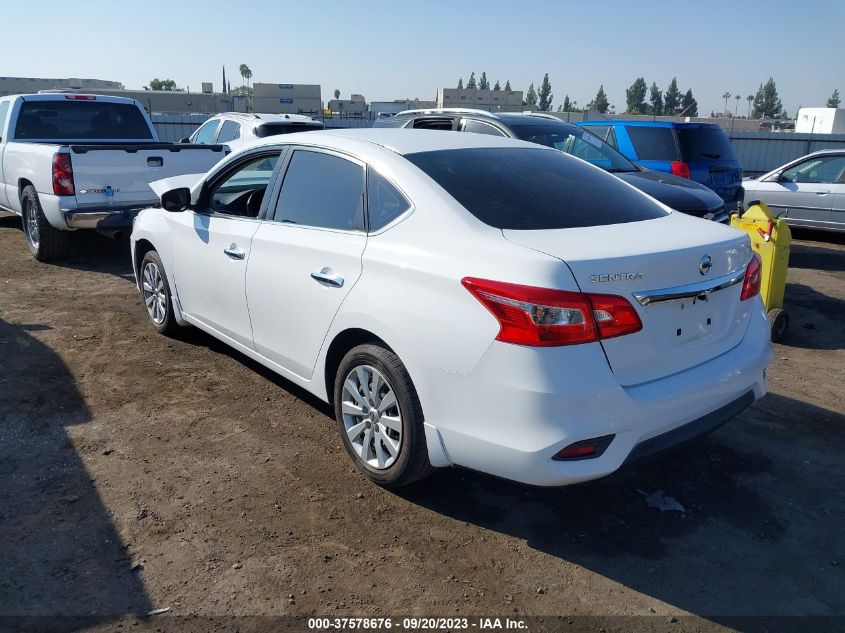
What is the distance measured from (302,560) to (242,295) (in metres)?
1.94

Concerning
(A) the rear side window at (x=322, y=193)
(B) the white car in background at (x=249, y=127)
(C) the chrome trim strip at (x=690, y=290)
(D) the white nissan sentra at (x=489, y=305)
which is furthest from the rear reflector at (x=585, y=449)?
(B) the white car in background at (x=249, y=127)

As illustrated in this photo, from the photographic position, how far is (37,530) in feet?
11.0

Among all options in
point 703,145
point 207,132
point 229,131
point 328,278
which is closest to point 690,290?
point 328,278

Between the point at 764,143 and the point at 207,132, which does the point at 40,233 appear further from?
the point at 764,143

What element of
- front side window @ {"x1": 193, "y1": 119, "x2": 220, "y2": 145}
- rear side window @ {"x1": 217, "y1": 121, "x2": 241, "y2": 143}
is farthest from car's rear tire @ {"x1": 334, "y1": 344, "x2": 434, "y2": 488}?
front side window @ {"x1": 193, "y1": 119, "x2": 220, "y2": 145}

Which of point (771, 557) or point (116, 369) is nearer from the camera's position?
point (771, 557)

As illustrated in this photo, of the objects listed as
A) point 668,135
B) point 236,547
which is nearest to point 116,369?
point 236,547

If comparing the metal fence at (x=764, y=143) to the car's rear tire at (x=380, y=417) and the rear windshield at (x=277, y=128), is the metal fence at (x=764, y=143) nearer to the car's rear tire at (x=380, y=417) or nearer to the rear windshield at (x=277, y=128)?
the rear windshield at (x=277, y=128)

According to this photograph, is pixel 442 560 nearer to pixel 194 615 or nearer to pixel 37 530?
pixel 194 615

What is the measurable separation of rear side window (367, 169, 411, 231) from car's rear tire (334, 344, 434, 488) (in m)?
0.64

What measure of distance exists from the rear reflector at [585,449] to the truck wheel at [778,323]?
13.0ft

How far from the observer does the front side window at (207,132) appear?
12104 mm

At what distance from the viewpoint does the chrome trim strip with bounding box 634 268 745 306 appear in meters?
2.98

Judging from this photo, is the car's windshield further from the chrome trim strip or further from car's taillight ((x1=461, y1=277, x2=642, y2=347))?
car's taillight ((x1=461, y1=277, x2=642, y2=347))
